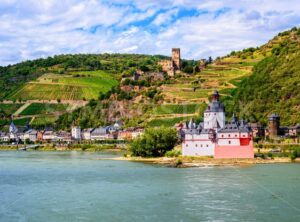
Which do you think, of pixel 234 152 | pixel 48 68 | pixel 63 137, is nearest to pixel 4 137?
pixel 63 137

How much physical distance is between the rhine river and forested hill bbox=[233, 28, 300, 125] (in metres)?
28.3

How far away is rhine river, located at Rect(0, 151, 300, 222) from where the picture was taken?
24.7 meters

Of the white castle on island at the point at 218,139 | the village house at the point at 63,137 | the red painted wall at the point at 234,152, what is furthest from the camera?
the village house at the point at 63,137

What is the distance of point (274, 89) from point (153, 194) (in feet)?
164

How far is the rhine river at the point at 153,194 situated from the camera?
2469 cm

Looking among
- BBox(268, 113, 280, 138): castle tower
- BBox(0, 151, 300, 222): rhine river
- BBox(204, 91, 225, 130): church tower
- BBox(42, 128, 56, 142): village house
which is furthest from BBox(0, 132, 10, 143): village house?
BBox(0, 151, 300, 222): rhine river

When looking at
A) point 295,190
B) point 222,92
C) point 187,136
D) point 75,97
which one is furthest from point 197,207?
point 75,97

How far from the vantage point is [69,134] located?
102125 mm

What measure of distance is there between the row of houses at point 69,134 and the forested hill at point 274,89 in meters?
17.9

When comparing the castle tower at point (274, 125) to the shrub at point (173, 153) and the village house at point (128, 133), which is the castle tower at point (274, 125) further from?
the village house at point (128, 133)

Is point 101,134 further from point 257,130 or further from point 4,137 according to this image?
point 257,130

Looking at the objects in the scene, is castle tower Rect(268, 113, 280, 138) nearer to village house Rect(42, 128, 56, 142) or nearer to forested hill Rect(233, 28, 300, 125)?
forested hill Rect(233, 28, 300, 125)

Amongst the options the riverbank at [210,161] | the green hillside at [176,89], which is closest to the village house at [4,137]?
the green hillside at [176,89]

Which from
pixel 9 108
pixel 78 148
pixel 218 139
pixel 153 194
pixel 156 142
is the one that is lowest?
pixel 153 194
